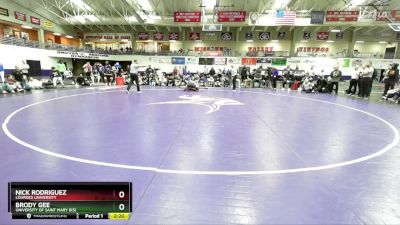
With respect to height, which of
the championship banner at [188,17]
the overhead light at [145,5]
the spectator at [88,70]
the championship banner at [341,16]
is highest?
the overhead light at [145,5]

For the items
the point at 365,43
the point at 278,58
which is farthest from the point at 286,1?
the point at 365,43

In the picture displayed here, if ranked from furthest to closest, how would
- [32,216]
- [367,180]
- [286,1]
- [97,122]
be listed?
1. [286,1]
2. [97,122]
3. [367,180]
4. [32,216]

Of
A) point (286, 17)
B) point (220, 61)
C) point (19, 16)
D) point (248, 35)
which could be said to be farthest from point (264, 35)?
point (19, 16)

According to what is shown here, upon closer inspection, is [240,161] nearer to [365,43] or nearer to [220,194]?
[220,194]

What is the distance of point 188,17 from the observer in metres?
21.8

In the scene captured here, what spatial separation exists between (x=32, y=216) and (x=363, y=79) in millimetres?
14709

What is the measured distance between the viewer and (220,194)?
9.72 ft

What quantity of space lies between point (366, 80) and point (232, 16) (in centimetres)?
1266

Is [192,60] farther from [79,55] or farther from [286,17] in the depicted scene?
[79,55]

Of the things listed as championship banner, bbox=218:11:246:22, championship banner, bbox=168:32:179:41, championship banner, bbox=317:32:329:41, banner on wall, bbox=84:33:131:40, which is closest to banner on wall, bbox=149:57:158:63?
championship banner, bbox=168:32:179:41

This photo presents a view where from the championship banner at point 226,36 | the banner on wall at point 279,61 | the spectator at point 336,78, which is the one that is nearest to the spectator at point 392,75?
the spectator at point 336,78

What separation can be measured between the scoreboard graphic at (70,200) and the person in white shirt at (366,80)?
14.1 meters

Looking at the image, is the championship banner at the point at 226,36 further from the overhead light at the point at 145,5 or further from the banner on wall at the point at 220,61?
the overhead light at the point at 145,5

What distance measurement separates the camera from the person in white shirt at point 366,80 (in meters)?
12.2
